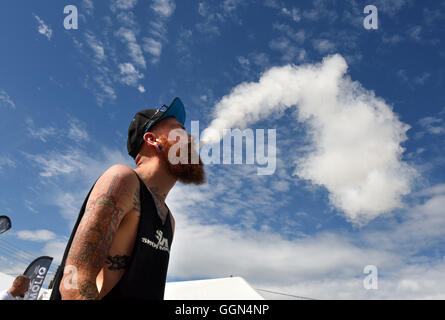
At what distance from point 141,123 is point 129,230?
1037mm

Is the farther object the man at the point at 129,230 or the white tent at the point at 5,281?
the white tent at the point at 5,281

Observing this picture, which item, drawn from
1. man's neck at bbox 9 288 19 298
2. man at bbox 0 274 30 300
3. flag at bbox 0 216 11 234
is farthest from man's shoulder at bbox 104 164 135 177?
flag at bbox 0 216 11 234

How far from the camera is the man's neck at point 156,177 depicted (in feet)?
7.17

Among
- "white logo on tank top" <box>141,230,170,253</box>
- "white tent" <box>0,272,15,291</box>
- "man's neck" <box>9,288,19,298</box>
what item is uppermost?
"white logo on tank top" <box>141,230,170,253</box>

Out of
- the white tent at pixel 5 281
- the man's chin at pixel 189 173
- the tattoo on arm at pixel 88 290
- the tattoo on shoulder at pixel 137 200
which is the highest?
the man's chin at pixel 189 173

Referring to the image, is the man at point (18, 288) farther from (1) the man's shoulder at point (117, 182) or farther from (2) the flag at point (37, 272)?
(2) the flag at point (37, 272)

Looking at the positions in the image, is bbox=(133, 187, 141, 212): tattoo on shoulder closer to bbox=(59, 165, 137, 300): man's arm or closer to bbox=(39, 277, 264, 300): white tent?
bbox=(59, 165, 137, 300): man's arm

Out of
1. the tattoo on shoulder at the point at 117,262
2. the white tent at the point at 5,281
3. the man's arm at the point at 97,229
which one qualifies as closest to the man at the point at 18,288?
the tattoo on shoulder at the point at 117,262

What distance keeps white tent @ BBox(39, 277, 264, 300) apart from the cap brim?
895cm

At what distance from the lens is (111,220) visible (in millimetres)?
1604

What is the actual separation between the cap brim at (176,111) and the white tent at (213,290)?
8.95 metres

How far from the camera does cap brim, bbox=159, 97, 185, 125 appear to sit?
2.64 meters
